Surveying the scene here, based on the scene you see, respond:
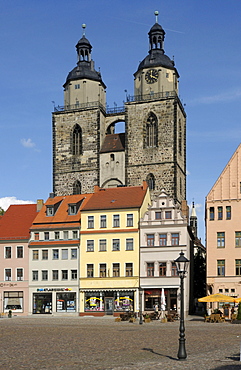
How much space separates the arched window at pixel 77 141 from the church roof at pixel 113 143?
339 centimetres

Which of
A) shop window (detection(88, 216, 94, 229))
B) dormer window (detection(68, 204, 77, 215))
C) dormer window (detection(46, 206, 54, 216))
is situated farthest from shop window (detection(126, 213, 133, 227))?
dormer window (detection(46, 206, 54, 216))

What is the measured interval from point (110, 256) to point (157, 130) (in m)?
27.4

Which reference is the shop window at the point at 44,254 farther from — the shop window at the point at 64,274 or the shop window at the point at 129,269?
the shop window at the point at 129,269

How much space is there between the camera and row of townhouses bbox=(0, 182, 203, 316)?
188ft

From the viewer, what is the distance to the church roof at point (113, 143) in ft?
274

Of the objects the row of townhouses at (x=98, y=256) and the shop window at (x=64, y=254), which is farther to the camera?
the shop window at (x=64, y=254)

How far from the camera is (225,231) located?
56406 millimetres

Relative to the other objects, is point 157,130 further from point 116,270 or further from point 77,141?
point 116,270

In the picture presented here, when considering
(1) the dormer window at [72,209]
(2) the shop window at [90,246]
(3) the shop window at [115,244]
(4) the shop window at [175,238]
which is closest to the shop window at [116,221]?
(3) the shop window at [115,244]

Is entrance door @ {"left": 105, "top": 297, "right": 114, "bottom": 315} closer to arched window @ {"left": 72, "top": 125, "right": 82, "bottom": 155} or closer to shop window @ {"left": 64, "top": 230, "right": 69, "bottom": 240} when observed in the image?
shop window @ {"left": 64, "top": 230, "right": 69, "bottom": 240}

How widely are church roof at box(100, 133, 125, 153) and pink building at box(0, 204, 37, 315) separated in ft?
74.2

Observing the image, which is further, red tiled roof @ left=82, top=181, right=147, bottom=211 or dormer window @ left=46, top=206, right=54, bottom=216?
dormer window @ left=46, top=206, right=54, bottom=216

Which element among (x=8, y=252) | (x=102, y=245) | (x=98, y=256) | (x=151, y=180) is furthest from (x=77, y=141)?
(x=98, y=256)

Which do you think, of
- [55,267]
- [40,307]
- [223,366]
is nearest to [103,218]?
[55,267]
